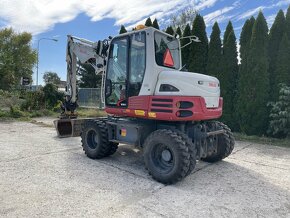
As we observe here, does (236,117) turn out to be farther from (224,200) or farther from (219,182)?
(224,200)

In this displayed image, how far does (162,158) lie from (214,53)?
6.20 m

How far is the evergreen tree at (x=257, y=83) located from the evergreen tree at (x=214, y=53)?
106 cm

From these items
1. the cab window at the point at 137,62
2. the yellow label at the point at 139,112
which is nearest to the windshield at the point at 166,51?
the cab window at the point at 137,62

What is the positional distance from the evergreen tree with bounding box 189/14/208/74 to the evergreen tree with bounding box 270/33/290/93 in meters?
2.49

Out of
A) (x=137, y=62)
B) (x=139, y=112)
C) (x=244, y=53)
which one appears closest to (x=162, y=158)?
(x=139, y=112)

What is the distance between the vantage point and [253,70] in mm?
8492

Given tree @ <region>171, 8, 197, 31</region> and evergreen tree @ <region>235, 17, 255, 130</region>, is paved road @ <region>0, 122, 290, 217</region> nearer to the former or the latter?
evergreen tree @ <region>235, 17, 255, 130</region>

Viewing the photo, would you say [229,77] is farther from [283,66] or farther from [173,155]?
[173,155]

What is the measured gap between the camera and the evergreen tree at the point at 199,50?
9.80 metres

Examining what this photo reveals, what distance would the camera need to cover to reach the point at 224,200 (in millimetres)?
3553

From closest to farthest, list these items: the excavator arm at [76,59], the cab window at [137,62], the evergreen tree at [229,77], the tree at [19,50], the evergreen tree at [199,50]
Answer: the cab window at [137,62] < the excavator arm at [76,59] < the evergreen tree at [229,77] < the evergreen tree at [199,50] < the tree at [19,50]

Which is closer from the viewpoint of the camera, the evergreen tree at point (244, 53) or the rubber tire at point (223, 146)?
the rubber tire at point (223, 146)

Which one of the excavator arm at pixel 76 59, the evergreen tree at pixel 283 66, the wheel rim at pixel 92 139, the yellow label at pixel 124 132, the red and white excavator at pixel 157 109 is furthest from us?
the evergreen tree at pixel 283 66

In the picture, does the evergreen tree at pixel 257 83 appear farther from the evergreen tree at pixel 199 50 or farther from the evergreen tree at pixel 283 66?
the evergreen tree at pixel 199 50
